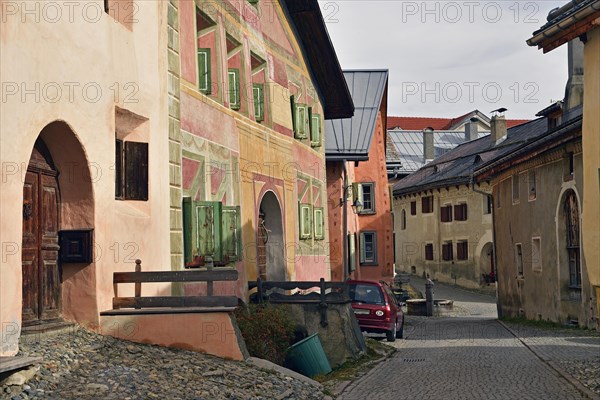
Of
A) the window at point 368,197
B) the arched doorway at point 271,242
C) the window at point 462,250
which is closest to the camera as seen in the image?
the arched doorway at point 271,242

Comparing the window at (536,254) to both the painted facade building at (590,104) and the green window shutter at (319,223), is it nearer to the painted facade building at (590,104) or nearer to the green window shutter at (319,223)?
the green window shutter at (319,223)

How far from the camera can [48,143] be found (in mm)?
12719

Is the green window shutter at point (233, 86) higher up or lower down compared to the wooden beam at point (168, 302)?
higher up

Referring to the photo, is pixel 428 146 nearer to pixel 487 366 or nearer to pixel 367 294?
pixel 367 294

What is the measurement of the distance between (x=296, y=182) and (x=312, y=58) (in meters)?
4.38

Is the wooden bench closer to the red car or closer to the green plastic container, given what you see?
the green plastic container

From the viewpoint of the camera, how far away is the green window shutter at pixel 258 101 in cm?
2145

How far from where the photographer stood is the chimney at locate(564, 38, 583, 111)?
33781 mm

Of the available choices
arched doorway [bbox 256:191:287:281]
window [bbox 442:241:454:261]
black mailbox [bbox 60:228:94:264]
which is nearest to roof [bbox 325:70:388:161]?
arched doorway [bbox 256:191:287:281]

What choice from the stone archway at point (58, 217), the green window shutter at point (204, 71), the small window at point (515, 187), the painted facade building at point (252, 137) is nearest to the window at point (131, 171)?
the stone archway at point (58, 217)

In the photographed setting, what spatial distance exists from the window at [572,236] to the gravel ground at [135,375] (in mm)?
16120

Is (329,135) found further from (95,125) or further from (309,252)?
(95,125)

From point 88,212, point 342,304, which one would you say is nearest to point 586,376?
point 342,304

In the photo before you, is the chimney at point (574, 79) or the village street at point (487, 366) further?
the chimney at point (574, 79)
